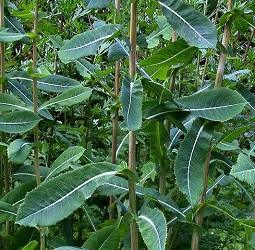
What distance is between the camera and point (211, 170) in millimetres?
2309

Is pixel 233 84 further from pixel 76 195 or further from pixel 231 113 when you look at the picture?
pixel 76 195

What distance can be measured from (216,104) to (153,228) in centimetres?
47

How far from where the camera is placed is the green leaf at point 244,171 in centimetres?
184

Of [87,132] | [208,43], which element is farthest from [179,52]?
[87,132]

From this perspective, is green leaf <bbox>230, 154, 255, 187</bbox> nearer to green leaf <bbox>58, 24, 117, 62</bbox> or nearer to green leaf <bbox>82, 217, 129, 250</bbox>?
green leaf <bbox>82, 217, 129, 250</bbox>

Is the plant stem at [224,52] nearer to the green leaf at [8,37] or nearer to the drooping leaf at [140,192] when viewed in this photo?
the drooping leaf at [140,192]

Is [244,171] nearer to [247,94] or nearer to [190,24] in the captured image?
[247,94]

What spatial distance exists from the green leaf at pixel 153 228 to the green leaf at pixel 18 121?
0.54 meters

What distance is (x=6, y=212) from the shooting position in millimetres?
2154

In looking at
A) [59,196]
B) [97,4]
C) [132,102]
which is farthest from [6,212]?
[97,4]

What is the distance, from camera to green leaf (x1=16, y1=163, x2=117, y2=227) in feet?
5.57

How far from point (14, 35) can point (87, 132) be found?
95 centimetres

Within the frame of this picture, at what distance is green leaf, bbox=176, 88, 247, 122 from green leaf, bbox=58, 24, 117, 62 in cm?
34

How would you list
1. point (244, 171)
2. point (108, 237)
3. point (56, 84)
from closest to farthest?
point (244, 171), point (108, 237), point (56, 84)
